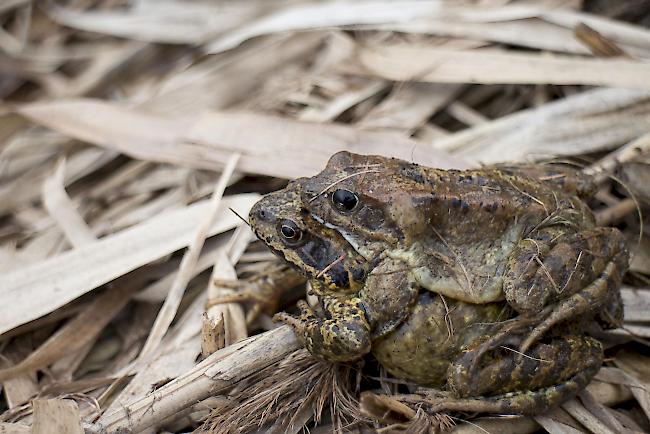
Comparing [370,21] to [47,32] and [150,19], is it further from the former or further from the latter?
[47,32]

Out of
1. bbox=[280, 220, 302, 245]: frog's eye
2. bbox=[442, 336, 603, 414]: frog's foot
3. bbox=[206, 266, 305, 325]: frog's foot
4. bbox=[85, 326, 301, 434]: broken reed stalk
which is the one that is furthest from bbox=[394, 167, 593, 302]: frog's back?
bbox=[206, 266, 305, 325]: frog's foot

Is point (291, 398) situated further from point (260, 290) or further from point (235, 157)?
point (235, 157)

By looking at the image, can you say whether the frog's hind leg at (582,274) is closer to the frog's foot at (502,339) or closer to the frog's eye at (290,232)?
the frog's foot at (502,339)

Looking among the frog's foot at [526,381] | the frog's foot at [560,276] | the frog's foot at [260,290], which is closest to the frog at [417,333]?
the frog's foot at [526,381]

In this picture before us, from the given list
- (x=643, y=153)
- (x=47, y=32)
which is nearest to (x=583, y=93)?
(x=643, y=153)

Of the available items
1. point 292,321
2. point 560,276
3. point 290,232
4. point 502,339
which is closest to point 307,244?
point 290,232
